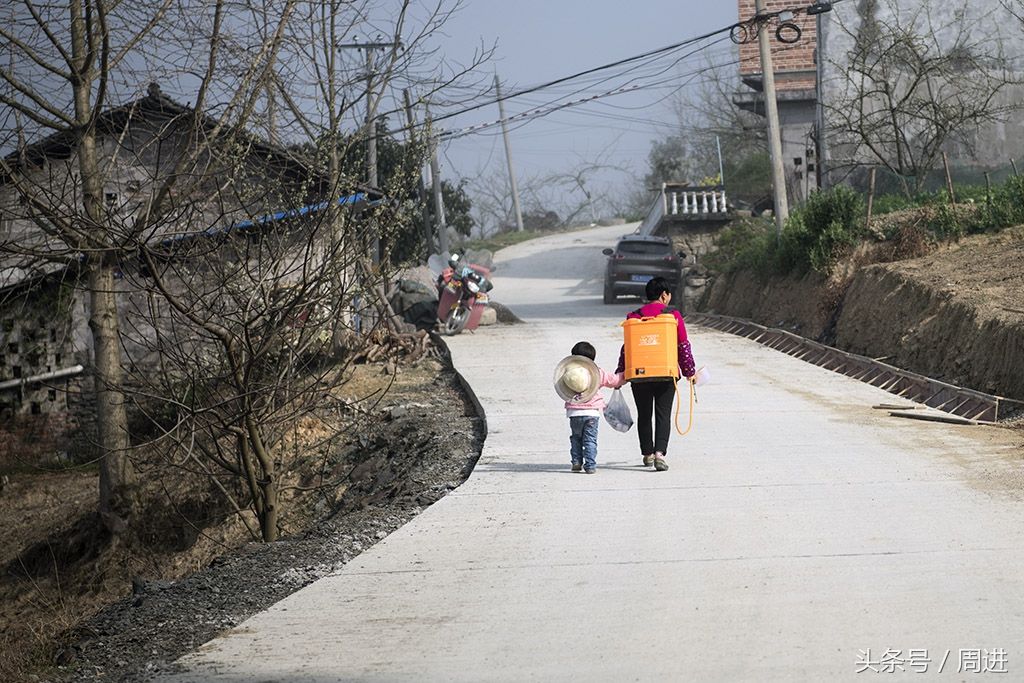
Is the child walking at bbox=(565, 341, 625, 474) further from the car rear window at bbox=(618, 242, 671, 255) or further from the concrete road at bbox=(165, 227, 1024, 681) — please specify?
the car rear window at bbox=(618, 242, 671, 255)

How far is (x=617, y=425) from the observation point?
38.8 ft

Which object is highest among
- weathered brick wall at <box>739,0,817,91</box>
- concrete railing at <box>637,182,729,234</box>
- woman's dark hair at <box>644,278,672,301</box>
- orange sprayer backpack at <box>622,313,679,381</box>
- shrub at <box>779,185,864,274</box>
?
weathered brick wall at <box>739,0,817,91</box>

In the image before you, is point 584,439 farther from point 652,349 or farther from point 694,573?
point 694,573

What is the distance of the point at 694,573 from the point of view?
7855 mm

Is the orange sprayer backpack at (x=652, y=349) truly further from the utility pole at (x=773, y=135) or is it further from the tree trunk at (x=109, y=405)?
the utility pole at (x=773, y=135)

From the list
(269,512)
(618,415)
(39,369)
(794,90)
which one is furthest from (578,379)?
→ (794,90)

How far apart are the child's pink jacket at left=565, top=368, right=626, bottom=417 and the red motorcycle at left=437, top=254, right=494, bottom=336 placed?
15.5 meters

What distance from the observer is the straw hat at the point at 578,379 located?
1135cm

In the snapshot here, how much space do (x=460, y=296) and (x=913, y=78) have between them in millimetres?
15556

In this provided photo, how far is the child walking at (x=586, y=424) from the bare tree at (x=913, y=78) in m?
23.3

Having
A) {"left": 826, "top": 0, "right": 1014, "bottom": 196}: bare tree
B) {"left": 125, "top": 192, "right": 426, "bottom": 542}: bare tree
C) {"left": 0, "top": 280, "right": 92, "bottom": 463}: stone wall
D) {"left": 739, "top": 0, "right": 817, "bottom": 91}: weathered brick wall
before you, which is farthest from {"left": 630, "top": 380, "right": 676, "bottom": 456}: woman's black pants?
{"left": 739, "top": 0, "right": 817, "bottom": 91}: weathered brick wall

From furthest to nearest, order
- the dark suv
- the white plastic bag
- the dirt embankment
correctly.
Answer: the dark suv, the dirt embankment, the white plastic bag

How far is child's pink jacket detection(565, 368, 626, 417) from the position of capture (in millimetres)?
11445

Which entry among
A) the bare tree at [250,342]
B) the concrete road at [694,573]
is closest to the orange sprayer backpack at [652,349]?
the concrete road at [694,573]
